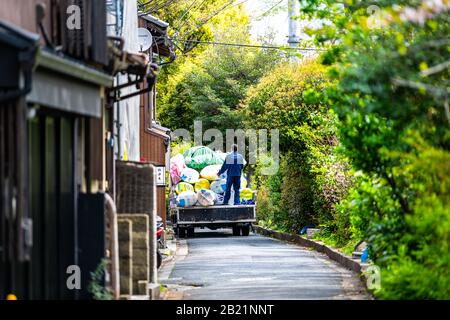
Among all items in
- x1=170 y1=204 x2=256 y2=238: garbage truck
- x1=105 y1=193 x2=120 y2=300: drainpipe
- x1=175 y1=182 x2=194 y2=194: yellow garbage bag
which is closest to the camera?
x1=105 y1=193 x2=120 y2=300: drainpipe

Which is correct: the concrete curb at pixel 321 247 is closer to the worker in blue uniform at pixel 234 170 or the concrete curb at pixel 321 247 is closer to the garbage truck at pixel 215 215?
the garbage truck at pixel 215 215

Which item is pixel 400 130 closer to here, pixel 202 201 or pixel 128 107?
pixel 128 107

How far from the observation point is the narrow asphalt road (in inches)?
674

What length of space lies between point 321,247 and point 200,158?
40.7 ft

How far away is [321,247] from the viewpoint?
91.7ft

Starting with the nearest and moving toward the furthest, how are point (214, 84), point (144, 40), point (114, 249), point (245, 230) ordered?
point (114, 249), point (144, 40), point (245, 230), point (214, 84)

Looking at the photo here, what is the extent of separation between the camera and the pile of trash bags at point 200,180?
118ft

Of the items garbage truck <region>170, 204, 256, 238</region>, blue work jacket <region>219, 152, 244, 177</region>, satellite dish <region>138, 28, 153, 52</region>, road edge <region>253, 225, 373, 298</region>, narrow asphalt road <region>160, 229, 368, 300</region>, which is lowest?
narrow asphalt road <region>160, 229, 368, 300</region>

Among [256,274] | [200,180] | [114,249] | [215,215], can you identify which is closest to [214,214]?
[215,215]

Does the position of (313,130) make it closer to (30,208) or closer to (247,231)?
(247,231)

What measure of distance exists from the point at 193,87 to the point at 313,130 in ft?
95.9

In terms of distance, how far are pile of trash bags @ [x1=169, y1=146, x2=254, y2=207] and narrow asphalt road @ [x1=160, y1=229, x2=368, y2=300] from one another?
4.72 m

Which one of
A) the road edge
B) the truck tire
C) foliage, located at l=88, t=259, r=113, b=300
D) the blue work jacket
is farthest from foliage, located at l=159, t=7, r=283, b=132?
foliage, located at l=88, t=259, r=113, b=300

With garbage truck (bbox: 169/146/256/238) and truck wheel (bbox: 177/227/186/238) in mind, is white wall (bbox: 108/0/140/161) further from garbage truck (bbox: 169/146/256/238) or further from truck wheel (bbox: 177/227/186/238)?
truck wheel (bbox: 177/227/186/238)
